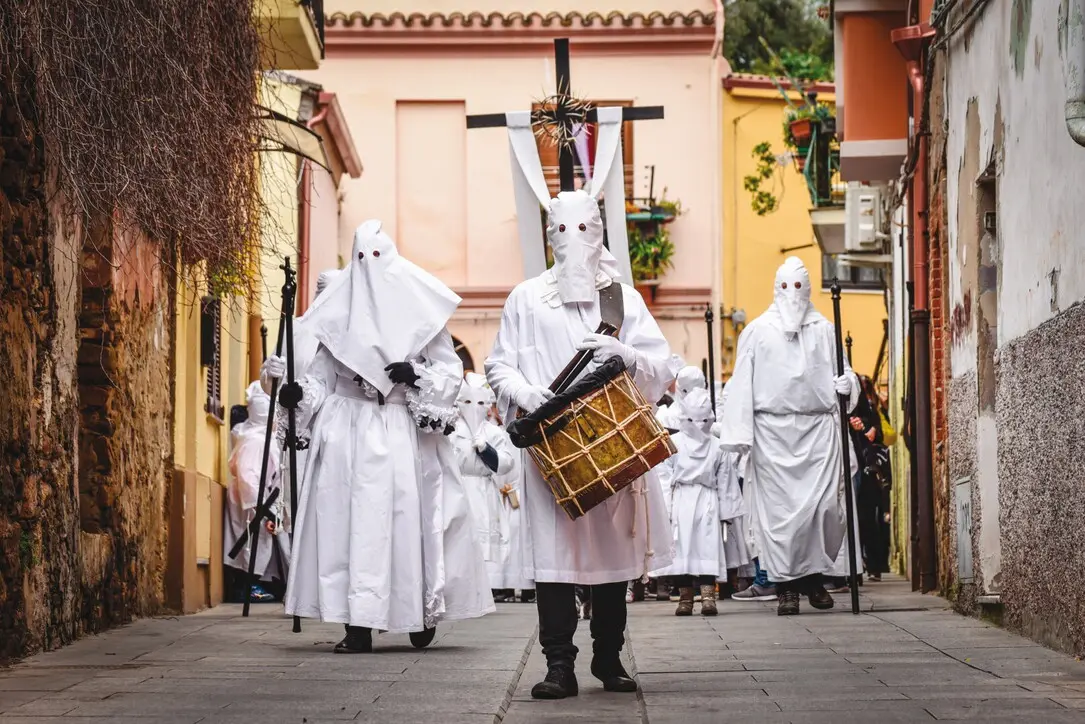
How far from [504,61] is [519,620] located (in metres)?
21.2

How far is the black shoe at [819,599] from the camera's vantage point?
13.8 m

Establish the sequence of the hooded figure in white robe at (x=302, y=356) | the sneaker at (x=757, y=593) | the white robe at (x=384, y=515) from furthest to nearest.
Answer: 1. the sneaker at (x=757, y=593)
2. the hooded figure in white robe at (x=302, y=356)
3. the white robe at (x=384, y=515)

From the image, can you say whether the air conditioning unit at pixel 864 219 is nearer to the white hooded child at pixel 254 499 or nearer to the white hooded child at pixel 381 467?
the white hooded child at pixel 254 499

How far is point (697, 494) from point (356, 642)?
257 inches

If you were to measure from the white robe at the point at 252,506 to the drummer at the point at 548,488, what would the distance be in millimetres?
8210

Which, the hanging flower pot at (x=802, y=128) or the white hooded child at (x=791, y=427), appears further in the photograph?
the hanging flower pot at (x=802, y=128)

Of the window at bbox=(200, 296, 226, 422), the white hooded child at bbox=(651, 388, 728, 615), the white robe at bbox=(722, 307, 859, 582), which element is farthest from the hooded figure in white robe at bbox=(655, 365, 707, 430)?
the window at bbox=(200, 296, 226, 422)

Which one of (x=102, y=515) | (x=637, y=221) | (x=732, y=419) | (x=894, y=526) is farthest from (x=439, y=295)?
(x=637, y=221)

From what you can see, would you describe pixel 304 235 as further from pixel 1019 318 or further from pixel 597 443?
pixel 597 443

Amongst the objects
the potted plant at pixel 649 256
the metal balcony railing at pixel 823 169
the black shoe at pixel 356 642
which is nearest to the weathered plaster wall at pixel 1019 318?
the black shoe at pixel 356 642

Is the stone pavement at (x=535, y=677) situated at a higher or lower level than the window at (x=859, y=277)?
lower

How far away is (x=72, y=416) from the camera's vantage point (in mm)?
10961

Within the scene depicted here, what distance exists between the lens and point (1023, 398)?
10367mm

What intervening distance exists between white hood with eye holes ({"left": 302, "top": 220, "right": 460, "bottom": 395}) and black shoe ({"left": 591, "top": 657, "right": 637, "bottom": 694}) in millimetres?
2952
